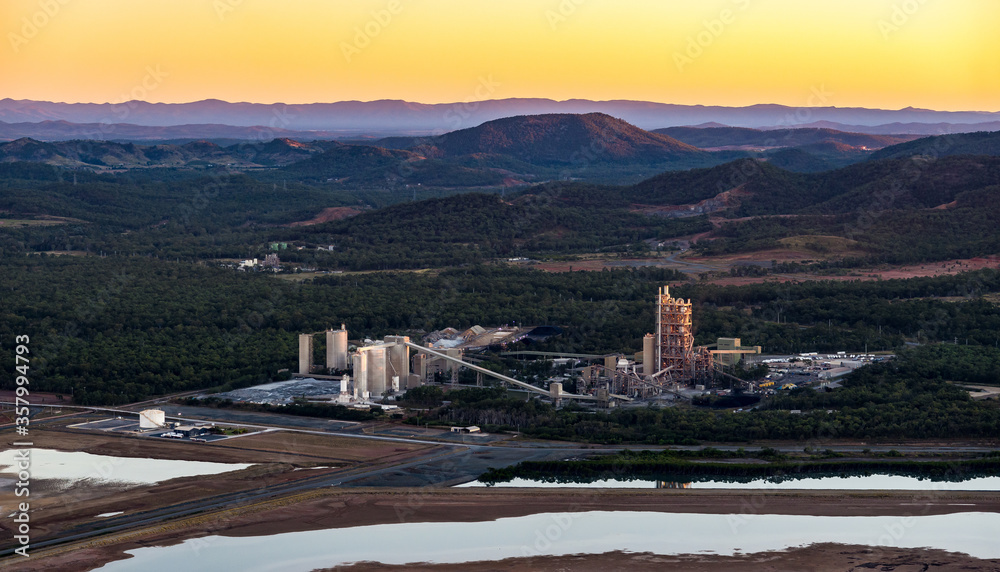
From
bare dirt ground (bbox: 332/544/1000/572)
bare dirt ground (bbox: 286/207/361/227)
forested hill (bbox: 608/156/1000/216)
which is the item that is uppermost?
forested hill (bbox: 608/156/1000/216)

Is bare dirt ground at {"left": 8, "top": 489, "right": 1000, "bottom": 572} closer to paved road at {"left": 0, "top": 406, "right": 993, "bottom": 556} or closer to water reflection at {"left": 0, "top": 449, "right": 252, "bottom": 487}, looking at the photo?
paved road at {"left": 0, "top": 406, "right": 993, "bottom": 556}

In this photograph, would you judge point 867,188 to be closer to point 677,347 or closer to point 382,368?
point 677,347

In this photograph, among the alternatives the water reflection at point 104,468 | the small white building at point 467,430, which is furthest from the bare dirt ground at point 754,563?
the small white building at point 467,430

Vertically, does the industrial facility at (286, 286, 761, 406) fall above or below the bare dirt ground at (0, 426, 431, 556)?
above

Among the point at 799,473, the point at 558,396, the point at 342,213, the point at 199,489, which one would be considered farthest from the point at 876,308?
the point at 342,213

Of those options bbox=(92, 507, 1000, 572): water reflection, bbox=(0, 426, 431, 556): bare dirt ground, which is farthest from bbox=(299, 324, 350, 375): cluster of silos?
bbox=(92, 507, 1000, 572): water reflection

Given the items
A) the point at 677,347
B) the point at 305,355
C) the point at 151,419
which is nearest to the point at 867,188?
the point at 677,347
